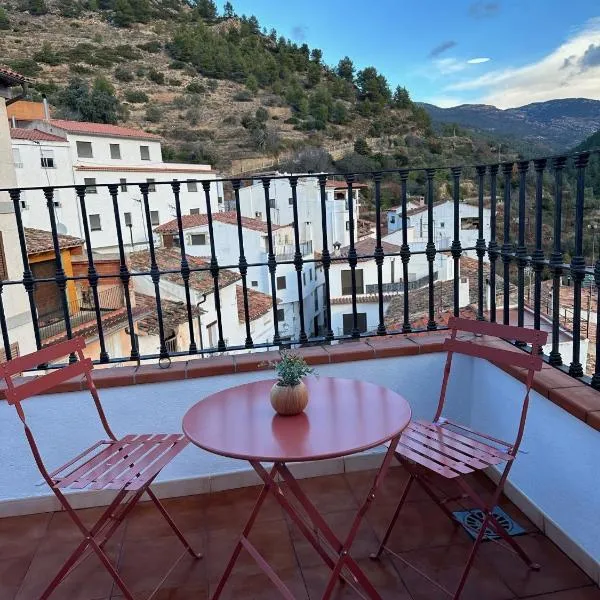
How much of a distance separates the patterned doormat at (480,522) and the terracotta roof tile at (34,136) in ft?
82.1

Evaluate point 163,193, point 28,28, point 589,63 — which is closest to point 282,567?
point 589,63

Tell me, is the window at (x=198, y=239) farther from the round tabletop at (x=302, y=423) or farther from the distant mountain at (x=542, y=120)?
the round tabletop at (x=302, y=423)

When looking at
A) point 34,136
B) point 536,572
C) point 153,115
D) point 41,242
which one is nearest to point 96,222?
point 34,136

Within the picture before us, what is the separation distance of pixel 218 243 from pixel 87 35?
4325 cm

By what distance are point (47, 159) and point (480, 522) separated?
25.8 meters

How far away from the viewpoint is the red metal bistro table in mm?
1563

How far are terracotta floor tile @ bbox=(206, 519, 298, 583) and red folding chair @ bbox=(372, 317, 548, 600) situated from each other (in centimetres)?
38

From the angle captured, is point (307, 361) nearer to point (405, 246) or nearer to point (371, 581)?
point (405, 246)

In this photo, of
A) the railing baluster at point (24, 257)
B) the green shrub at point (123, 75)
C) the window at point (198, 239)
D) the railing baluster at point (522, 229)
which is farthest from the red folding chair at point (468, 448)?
the green shrub at point (123, 75)

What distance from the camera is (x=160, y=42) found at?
52719mm

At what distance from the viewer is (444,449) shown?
6.36 ft

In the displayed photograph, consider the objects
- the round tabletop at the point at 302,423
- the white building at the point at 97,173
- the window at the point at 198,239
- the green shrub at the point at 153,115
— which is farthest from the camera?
the green shrub at the point at 153,115

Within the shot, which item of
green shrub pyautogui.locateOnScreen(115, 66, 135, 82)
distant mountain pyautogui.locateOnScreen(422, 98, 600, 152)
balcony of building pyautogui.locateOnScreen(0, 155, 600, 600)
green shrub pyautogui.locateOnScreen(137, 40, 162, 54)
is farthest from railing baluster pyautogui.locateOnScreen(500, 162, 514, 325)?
green shrub pyautogui.locateOnScreen(137, 40, 162, 54)

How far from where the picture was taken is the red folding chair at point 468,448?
5.84 ft
